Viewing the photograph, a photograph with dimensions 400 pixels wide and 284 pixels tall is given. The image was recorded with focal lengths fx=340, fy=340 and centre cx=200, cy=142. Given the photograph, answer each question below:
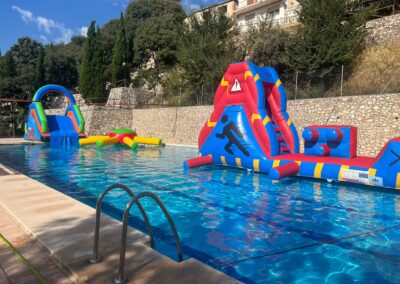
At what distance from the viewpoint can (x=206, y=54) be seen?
23.8 meters

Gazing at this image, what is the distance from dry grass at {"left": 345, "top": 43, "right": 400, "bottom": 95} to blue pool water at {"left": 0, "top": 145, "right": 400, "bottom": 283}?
6963mm

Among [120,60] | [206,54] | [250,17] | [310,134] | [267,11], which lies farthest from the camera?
[250,17]

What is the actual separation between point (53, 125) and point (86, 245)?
1875 centimetres

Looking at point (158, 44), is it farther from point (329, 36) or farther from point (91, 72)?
point (329, 36)

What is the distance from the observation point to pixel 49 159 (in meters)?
12.6

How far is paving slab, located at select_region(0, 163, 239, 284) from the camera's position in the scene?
104 inches

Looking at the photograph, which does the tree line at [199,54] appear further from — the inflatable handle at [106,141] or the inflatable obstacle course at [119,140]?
the inflatable handle at [106,141]

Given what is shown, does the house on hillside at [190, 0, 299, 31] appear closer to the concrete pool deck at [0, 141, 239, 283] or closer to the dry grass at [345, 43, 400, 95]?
the dry grass at [345, 43, 400, 95]

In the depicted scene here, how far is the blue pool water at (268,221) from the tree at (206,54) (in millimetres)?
13454

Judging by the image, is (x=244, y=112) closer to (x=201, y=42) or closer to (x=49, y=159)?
(x=49, y=159)

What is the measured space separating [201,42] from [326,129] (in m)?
17.2

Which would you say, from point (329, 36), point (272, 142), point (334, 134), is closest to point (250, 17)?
point (329, 36)

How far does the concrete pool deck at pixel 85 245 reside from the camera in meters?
2.65

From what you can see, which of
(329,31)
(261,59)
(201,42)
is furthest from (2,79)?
(329,31)
